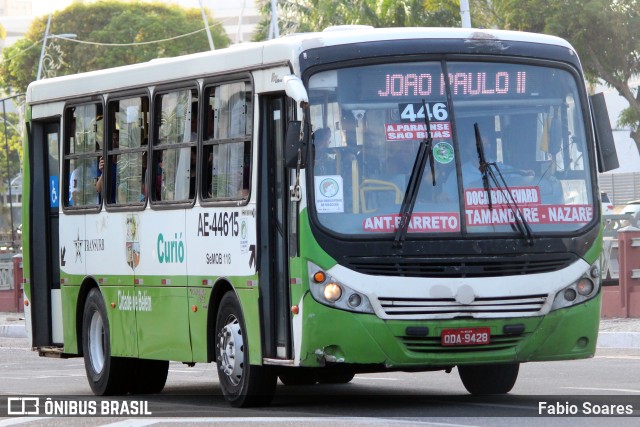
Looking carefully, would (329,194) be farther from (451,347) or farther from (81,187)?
(81,187)

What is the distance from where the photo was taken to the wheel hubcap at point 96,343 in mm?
15484

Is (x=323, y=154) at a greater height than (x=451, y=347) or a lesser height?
greater

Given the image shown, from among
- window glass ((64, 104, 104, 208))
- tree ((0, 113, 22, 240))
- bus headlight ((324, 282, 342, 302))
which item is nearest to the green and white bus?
bus headlight ((324, 282, 342, 302))

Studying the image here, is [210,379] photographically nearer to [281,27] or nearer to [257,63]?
[257,63]

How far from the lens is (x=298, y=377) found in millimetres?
14820

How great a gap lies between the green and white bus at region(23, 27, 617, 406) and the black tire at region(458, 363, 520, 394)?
0.02m

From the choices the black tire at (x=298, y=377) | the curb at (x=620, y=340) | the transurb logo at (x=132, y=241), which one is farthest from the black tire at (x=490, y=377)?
the curb at (x=620, y=340)

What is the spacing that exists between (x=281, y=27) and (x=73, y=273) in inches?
2118

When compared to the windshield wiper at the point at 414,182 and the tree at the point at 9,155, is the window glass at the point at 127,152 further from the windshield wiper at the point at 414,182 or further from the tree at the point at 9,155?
the tree at the point at 9,155

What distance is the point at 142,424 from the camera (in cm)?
1127

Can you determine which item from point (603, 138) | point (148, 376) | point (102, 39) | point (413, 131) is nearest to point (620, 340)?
point (148, 376)

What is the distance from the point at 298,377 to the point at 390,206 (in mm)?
3540

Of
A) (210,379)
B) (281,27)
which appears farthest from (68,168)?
(281,27)

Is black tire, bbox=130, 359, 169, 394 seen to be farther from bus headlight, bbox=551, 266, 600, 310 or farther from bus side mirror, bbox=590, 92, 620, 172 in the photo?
bus side mirror, bbox=590, 92, 620, 172
